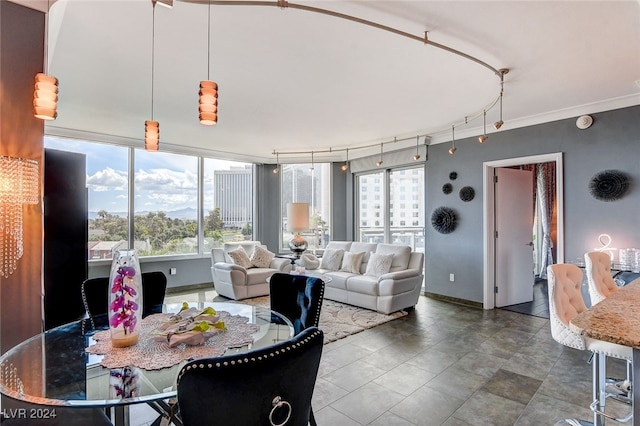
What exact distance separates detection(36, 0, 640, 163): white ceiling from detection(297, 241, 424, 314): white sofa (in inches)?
78.4

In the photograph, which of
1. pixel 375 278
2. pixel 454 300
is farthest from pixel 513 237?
pixel 375 278

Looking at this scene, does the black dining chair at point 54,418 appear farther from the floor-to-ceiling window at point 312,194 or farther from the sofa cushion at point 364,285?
→ the floor-to-ceiling window at point 312,194

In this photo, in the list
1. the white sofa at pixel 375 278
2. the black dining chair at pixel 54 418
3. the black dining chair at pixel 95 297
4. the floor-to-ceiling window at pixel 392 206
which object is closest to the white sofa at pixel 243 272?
the white sofa at pixel 375 278

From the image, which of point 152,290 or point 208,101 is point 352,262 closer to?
point 152,290

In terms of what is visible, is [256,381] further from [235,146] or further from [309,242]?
[309,242]

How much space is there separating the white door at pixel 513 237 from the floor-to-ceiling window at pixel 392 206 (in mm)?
1295

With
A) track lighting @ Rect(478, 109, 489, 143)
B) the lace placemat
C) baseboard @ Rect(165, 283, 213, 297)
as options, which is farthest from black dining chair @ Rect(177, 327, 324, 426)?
baseboard @ Rect(165, 283, 213, 297)

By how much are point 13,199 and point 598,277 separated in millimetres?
3754

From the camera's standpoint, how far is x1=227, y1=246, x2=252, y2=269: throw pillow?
5419 millimetres

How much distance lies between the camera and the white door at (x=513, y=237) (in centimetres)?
471

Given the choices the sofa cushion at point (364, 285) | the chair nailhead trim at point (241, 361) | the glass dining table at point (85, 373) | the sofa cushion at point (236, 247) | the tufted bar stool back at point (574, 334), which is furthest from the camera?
the sofa cushion at point (236, 247)

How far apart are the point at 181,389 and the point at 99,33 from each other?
250 centimetres

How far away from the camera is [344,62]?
270cm

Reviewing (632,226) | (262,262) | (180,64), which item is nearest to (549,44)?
(632,226)
